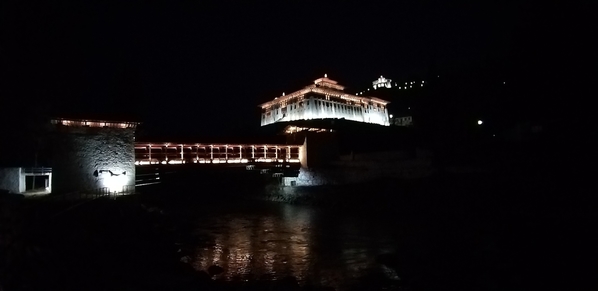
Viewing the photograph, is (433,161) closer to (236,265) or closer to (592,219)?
(592,219)

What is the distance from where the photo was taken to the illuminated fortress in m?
44.2

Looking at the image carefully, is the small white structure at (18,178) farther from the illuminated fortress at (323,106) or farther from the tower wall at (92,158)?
the illuminated fortress at (323,106)

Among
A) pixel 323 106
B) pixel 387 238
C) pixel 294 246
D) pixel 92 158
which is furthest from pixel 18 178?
pixel 323 106

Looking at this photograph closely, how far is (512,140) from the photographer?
28.7 m

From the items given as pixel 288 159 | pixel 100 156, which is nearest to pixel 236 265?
pixel 100 156

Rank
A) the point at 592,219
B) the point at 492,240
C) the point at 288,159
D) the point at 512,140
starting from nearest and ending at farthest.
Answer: the point at 492,240 < the point at 592,219 < the point at 512,140 < the point at 288,159

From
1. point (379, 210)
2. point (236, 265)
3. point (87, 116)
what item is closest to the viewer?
point (236, 265)

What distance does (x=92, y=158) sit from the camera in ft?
73.3

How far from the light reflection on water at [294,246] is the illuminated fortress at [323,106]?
2013cm

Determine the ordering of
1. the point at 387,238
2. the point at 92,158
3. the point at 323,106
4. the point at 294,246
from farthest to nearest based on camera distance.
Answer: the point at 323,106 → the point at 92,158 → the point at 387,238 → the point at 294,246

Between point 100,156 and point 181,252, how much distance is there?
10366 millimetres

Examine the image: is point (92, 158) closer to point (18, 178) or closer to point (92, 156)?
point (92, 156)

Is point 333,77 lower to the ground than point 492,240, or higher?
higher

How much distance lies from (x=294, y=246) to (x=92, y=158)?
12790 millimetres
